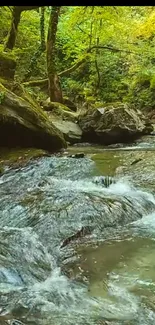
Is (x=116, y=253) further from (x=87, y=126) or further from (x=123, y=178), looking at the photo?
(x=87, y=126)

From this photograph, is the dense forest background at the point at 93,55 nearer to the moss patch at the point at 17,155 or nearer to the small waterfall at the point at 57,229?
the moss patch at the point at 17,155

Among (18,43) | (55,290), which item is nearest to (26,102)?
(55,290)

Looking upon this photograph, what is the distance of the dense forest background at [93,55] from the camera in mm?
14023

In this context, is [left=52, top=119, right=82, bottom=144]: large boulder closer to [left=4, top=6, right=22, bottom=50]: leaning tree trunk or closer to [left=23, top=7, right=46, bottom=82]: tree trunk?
[left=4, top=6, right=22, bottom=50]: leaning tree trunk

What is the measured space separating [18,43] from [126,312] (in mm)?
13535

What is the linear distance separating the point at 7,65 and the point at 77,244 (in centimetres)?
628

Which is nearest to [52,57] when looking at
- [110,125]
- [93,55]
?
[93,55]

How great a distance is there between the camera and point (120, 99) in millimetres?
16312

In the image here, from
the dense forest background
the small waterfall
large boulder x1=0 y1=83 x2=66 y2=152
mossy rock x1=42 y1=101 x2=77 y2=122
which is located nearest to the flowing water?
the small waterfall

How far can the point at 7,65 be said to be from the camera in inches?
375

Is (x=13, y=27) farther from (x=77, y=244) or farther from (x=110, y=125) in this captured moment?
(x=77, y=244)

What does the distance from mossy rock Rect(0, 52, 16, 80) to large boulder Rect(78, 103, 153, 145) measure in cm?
251

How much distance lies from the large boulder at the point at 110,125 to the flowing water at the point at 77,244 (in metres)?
2.73

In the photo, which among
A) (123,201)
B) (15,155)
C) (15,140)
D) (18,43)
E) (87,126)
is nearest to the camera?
(123,201)
